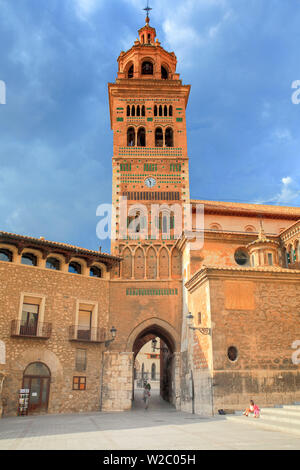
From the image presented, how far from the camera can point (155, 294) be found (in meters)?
23.3

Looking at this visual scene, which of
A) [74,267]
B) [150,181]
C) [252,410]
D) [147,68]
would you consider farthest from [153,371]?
[252,410]

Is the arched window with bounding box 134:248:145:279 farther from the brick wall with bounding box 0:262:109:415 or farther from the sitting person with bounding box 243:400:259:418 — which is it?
the sitting person with bounding box 243:400:259:418

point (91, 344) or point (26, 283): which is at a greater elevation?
point (26, 283)

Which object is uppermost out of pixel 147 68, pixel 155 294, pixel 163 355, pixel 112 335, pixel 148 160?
pixel 147 68

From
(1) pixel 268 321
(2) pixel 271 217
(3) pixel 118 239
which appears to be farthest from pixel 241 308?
(2) pixel 271 217

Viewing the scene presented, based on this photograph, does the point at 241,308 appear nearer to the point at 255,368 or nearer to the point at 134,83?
the point at 255,368

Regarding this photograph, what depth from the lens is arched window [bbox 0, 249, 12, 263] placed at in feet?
65.0

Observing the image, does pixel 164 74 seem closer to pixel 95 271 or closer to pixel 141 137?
pixel 141 137

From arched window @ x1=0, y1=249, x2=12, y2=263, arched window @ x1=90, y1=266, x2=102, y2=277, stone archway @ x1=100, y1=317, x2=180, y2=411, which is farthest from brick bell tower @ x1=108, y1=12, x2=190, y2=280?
arched window @ x1=0, y1=249, x2=12, y2=263

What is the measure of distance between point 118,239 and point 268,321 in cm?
1102

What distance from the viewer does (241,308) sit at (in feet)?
55.0

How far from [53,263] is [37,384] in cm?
617

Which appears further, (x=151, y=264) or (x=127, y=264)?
(x=151, y=264)

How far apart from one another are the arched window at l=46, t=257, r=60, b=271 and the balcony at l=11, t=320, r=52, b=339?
3172 millimetres
